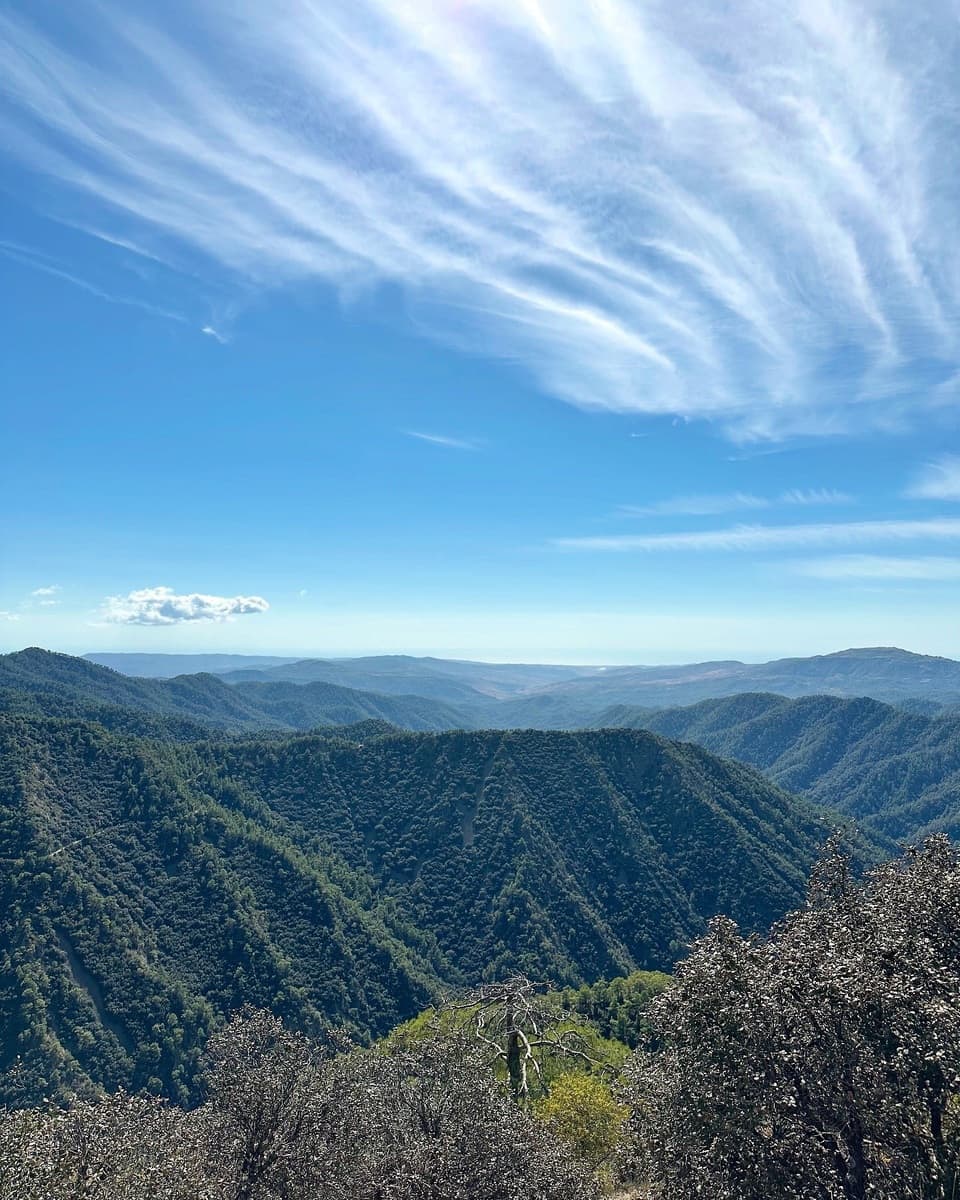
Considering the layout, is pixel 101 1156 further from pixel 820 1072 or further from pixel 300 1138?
pixel 820 1072

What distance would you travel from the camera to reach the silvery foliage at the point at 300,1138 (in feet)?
81.1

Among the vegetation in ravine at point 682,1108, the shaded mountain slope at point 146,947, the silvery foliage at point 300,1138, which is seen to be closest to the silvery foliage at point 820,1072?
the vegetation in ravine at point 682,1108

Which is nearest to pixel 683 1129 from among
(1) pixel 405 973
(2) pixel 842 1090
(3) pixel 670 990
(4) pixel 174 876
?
(3) pixel 670 990

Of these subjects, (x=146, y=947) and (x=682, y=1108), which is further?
(x=146, y=947)

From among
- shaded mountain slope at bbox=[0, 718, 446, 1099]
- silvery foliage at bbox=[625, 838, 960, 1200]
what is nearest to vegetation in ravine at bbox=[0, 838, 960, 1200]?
silvery foliage at bbox=[625, 838, 960, 1200]

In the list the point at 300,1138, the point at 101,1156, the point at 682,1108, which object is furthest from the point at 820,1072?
the point at 300,1138

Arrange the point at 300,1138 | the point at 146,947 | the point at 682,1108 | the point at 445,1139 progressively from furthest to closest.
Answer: the point at 146,947
the point at 300,1138
the point at 445,1139
the point at 682,1108

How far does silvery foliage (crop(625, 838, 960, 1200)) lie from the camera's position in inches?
687

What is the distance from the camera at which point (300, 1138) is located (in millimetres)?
33844

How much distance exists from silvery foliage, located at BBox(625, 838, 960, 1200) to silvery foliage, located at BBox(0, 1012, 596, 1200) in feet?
27.6

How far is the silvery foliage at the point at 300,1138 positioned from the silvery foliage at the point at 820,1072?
842cm

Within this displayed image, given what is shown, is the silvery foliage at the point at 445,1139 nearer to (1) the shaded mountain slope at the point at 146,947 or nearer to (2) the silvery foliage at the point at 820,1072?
(2) the silvery foliage at the point at 820,1072

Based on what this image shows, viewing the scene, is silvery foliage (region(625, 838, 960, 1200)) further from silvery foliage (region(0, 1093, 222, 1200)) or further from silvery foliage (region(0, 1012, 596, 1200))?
silvery foliage (region(0, 1093, 222, 1200))

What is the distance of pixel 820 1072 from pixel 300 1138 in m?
28.4
